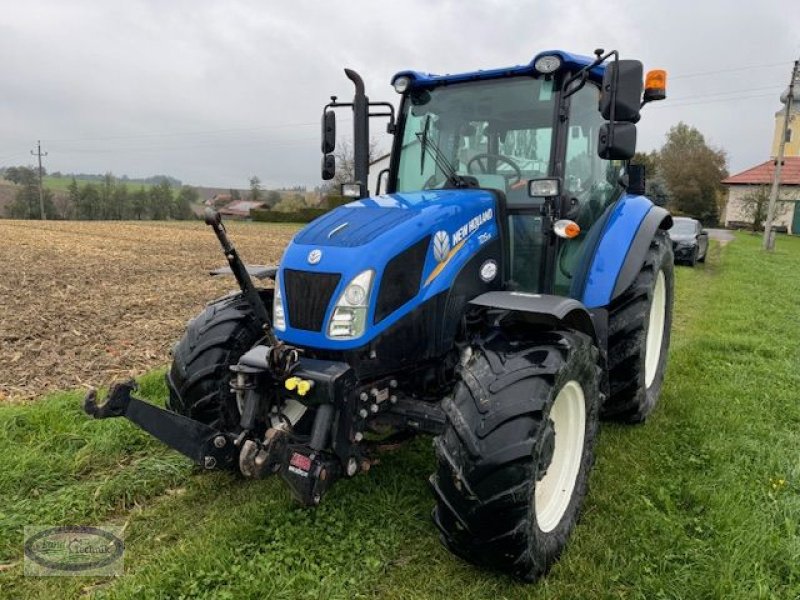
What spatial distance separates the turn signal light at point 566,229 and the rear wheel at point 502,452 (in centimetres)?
68

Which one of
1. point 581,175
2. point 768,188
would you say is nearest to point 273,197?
point 768,188

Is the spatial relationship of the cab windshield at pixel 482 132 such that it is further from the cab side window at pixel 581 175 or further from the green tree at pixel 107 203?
the green tree at pixel 107 203

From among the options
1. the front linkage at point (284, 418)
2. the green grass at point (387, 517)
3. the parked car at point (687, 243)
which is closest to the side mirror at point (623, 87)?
the front linkage at point (284, 418)

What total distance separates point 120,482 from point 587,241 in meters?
2.99

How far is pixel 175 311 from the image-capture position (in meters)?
7.77

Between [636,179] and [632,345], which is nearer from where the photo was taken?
[632,345]

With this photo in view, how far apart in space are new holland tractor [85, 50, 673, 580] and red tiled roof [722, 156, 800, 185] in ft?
149

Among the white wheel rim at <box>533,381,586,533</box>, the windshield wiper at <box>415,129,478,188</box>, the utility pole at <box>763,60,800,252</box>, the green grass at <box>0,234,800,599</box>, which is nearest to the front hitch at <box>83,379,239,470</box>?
the green grass at <box>0,234,800,599</box>

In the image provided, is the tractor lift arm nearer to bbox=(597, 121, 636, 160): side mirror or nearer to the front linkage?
the front linkage

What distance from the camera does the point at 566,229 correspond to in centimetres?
313

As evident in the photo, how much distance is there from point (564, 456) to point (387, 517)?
3.05 ft

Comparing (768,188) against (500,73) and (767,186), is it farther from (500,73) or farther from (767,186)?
(500,73)

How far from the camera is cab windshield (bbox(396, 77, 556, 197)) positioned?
3367 mm

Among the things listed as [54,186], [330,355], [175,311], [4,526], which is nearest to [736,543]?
[330,355]
